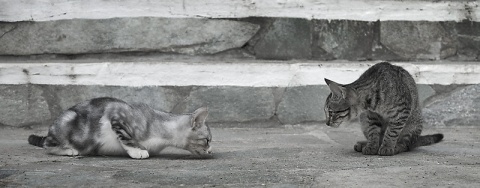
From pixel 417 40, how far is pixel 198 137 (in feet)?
9.33

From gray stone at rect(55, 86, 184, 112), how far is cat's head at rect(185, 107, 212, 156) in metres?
1.43

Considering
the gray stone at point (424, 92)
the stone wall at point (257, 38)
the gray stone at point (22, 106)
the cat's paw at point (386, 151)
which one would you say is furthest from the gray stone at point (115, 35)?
the cat's paw at point (386, 151)

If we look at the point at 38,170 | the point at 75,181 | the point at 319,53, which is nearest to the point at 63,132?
the point at 38,170

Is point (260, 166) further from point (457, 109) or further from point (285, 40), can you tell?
point (457, 109)

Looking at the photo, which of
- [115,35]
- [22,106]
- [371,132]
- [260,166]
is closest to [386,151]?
[371,132]

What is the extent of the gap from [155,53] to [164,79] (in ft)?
1.04

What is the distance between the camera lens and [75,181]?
422 cm

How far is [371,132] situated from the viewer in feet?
18.9

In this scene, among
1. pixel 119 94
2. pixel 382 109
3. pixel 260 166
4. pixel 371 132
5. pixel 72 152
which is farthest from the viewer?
pixel 119 94

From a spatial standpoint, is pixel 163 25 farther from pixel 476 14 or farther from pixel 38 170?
pixel 476 14

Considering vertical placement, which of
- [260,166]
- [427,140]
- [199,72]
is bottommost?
[260,166]

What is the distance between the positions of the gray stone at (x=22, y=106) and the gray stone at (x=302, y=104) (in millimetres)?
2258

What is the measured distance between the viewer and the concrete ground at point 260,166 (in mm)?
4230

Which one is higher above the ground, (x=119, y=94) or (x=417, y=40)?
(x=417, y=40)
